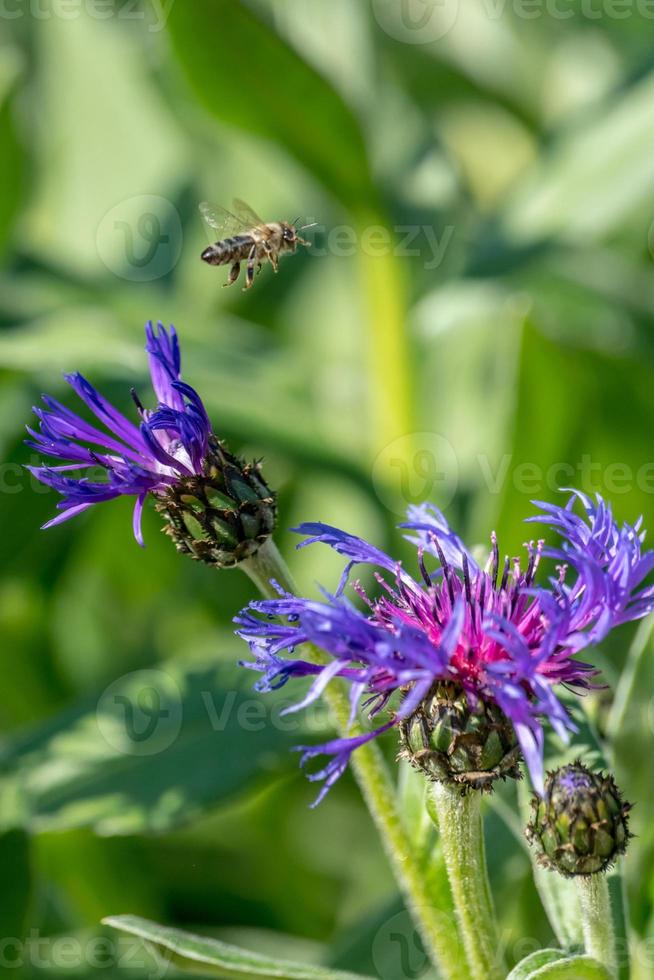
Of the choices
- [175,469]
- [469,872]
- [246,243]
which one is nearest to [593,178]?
[246,243]

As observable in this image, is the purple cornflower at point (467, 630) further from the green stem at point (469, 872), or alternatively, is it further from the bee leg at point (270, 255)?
the bee leg at point (270, 255)

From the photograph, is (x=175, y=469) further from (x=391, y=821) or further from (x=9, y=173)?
(x=9, y=173)

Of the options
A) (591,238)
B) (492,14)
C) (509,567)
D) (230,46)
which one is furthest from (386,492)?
(492,14)

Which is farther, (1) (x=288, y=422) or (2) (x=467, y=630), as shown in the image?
(1) (x=288, y=422)

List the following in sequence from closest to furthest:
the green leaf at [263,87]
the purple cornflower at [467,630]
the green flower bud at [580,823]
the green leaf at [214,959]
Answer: the purple cornflower at [467,630] < the green flower bud at [580,823] < the green leaf at [214,959] < the green leaf at [263,87]

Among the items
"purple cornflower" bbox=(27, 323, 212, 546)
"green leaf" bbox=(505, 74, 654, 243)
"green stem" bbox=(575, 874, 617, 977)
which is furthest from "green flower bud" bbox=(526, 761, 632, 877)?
"green leaf" bbox=(505, 74, 654, 243)

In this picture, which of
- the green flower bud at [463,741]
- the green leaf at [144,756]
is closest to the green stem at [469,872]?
the green flower bud at [463,741]

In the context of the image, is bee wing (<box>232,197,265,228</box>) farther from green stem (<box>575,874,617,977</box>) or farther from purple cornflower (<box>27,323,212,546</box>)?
green stem (<box>575,874,617,977</box>)

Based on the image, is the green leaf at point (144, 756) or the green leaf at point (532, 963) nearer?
the green leaf at point (532, 963)
